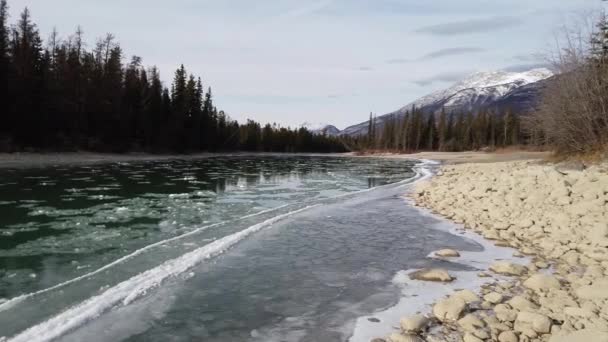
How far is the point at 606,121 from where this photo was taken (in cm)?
1986

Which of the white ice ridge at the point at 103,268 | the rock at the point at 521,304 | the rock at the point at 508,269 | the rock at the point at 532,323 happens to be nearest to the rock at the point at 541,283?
the rock at the point at 508,269

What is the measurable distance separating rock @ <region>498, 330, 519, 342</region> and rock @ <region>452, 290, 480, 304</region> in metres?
1.08

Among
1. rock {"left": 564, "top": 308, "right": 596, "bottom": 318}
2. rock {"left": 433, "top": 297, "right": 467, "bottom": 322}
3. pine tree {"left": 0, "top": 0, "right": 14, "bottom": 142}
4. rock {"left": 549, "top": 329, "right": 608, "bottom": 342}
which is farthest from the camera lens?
pine tree {"left": 0, "top": 0, "right": 14, "bottom": 142}

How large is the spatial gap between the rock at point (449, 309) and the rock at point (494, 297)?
19.6 inches

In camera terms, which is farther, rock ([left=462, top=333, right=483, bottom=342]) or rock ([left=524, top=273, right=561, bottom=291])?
rock ([left=524, top=273, right=561, bottom=291])

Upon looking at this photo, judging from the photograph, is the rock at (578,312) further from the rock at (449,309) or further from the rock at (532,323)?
the rock at (449,309)

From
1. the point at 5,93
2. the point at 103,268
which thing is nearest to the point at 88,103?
the point at 5,93

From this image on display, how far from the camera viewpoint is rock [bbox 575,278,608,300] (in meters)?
5.67

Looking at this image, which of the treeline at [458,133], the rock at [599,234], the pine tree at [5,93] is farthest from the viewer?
the treeline at [458,133]

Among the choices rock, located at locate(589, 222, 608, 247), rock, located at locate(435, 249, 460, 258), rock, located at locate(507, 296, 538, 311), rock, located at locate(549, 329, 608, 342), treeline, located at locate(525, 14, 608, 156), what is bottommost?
rock, located at locate(435, 249, 460, 258)

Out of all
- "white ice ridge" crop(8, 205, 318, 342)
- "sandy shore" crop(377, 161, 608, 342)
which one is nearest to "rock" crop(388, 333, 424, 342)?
"sandy shore" crop(377, 161, 608, 342)

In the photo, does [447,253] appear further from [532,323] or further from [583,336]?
[583,336]

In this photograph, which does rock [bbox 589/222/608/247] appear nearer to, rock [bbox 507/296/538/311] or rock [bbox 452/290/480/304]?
rock [bbox 507/296/538/311]

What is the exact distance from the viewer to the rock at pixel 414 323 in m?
5.12
